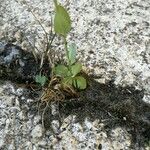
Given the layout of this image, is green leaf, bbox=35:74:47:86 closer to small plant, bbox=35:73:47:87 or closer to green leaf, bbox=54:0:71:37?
small plant, bbox=35:73:47:87

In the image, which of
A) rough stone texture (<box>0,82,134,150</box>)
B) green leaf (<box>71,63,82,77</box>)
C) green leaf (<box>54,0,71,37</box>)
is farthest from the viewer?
green leaf (<box>71,63,82,77</box>)

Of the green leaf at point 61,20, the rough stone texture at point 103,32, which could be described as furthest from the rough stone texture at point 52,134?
the green leaf at point 61,20

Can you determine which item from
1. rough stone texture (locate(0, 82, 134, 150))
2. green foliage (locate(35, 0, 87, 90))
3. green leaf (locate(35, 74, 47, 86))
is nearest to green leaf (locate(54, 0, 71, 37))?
green foliage (locate(35, 0, 87, 90))

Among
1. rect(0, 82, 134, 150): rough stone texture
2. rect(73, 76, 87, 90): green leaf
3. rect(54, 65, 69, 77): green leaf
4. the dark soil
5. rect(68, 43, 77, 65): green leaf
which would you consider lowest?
rect(0, 82, 134, 150): rough stone texture

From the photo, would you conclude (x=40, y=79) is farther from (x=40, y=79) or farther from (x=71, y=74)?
(x=71, y=74)

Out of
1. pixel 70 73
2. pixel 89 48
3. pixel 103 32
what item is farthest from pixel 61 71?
pixel 103 32

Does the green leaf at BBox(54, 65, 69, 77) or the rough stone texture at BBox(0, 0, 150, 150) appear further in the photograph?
the green leaf at BBox(54, 65, 69, 77)

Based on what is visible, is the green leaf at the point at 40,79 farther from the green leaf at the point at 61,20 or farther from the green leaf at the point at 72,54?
the green leaf at the point at 61,20

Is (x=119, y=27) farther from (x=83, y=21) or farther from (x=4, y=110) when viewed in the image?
(x=4, y=110)
